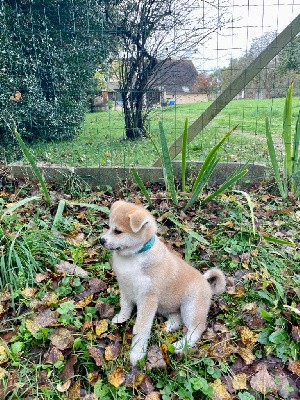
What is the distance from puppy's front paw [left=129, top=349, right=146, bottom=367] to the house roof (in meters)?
3.91

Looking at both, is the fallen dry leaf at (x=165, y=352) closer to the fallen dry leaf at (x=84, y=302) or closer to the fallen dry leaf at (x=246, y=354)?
the fallen dry leaf at (x=246, y=354)

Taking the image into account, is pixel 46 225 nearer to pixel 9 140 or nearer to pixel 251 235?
pixel 251 235

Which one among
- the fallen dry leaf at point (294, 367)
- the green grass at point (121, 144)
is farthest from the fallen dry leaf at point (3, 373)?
the green grass at point (121, 144)

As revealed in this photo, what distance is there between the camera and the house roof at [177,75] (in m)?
5.32

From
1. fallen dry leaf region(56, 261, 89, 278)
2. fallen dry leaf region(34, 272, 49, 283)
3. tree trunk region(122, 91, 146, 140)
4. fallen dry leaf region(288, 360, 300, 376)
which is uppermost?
tree trunk region(122, 91, 146, 140)

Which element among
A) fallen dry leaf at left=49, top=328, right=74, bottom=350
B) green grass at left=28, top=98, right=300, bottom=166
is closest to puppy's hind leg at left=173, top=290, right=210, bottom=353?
fallen dry leaf at left=49, top=328, right=74, bottom=350

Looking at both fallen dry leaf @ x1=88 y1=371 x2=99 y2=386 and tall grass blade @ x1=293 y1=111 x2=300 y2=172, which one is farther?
tall grass blade @ x1=293 y1=111 x2=300 y2=172

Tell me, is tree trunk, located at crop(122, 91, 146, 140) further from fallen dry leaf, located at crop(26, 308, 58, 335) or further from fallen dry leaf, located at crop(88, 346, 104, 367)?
fallen dry leaf, located at crop(88, 346, 104, 367)

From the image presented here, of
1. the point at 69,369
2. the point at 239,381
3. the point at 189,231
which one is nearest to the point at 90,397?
the point at 69,369

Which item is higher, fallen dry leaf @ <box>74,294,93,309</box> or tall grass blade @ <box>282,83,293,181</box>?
tall grass blade @ <box>282,83,293,181</box>

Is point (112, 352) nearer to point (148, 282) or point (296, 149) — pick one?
point (148, 282)

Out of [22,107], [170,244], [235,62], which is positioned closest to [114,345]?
[170,244]

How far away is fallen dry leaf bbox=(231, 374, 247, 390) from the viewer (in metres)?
2.26

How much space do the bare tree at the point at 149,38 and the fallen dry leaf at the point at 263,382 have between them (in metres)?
4.03
